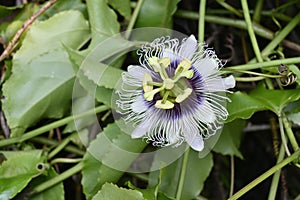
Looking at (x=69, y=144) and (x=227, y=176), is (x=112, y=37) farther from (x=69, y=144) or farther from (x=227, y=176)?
(x=227, y=176)

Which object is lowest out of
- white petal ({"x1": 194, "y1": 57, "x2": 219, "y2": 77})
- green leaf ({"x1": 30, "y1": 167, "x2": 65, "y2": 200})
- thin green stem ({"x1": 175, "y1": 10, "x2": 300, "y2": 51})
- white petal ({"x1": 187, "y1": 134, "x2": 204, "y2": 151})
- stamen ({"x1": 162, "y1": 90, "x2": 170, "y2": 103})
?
green leaf ({"x1": 30, "y1": 167, "x2": 65, "y2": 200})

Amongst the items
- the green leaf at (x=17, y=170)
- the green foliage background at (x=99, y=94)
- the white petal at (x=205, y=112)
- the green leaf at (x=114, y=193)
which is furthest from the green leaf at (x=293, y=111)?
the green leaf at (x=17, y=170)

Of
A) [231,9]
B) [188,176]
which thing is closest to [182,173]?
[188,176]

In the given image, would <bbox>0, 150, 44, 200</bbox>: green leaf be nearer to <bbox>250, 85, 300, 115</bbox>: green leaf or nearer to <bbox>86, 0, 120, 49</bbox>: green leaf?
<bbox>86, 0, 120, 49</bbox>: green leaf

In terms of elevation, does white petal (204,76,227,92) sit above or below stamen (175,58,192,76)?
below

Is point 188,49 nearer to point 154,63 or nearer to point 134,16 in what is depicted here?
point 154,63

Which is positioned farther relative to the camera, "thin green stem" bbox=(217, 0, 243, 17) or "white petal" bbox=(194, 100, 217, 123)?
"thin green stem" bbox=(217, 0, 243, 17)

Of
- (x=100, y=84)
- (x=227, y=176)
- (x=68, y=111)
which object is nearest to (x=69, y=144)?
(x=68, y=111)

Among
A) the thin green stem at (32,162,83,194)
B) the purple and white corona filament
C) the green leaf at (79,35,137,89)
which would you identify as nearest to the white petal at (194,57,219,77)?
the purple and white corona filament
